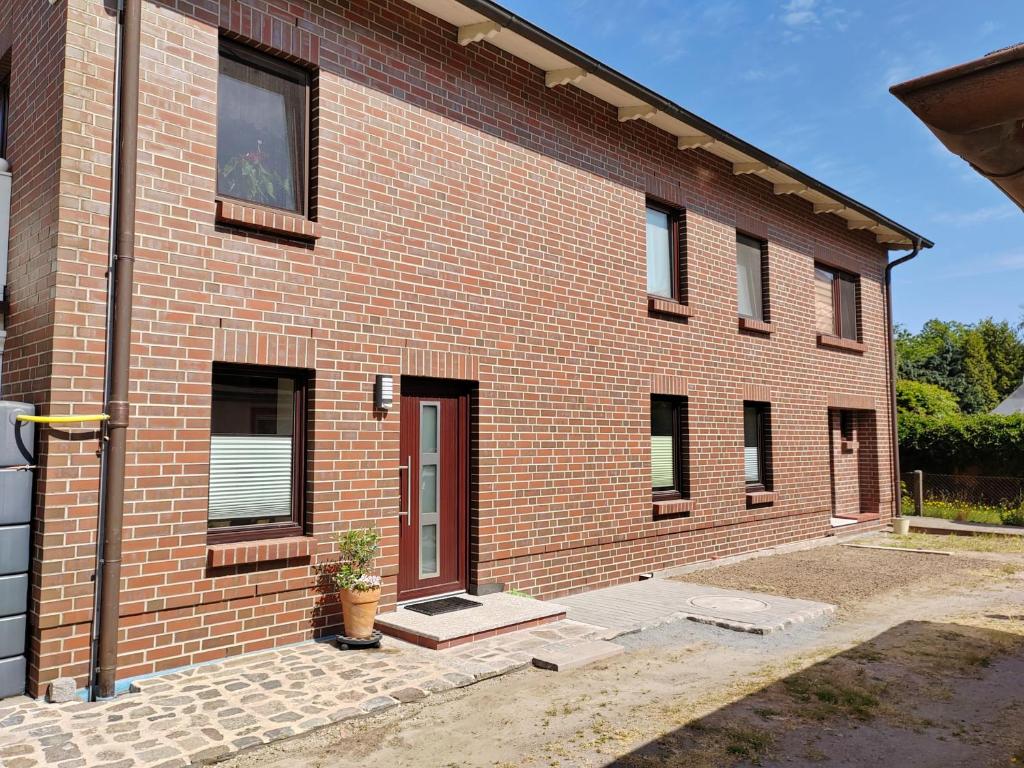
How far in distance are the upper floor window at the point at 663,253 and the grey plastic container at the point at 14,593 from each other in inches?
295

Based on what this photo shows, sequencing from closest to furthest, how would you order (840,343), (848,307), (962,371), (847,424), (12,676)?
(12,676)
(840,343)
(848,307)
(847,424)
(962,371)

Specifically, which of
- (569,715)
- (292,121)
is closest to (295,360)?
(292,121)

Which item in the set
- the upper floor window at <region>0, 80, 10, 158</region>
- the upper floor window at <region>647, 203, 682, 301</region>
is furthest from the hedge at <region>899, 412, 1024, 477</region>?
the upper floor window at <region>0, 80, 10, 158</region>

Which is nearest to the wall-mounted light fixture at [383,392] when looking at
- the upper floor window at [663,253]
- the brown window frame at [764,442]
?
the upper floor window at [663,253]

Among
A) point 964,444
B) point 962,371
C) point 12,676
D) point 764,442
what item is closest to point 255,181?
point 12,676

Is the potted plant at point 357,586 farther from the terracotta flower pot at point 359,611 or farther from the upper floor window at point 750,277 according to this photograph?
the upper floor window at point 750,277

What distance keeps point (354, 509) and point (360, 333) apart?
154 centimetres

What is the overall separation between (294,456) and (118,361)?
164cm

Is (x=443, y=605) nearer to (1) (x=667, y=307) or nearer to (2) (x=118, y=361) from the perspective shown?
(2) (x=118, y=361)

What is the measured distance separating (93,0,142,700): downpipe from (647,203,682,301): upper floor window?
21.2ft

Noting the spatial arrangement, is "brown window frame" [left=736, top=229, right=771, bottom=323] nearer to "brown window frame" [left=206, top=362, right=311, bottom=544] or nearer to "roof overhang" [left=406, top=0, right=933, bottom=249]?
"roof overhang" [left=406, top=0, right=933, bottom=249]

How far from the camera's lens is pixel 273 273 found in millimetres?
6086

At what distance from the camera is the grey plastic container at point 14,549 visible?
486 cm

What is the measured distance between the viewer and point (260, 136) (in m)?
6.34
